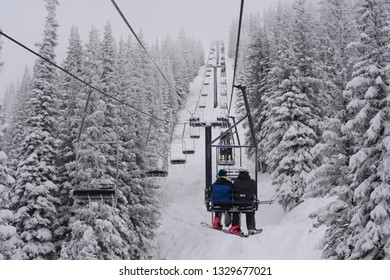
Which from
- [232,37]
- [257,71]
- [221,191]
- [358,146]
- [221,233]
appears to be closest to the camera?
[221,191]

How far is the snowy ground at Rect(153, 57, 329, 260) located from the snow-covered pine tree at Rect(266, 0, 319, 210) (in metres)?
2.03

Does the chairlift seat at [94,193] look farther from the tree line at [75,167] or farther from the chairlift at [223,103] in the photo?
the chairlift at [223,103]

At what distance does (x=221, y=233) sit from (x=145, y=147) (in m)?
13.3

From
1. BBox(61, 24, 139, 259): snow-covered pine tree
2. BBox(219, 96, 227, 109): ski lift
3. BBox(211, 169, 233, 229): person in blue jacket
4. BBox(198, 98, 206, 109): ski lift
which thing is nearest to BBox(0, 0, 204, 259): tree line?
BBox(61, 24, 139, 259): snow-covered pine tree

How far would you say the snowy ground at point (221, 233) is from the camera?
24.7m

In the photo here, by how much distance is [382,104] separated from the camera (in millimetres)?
14391

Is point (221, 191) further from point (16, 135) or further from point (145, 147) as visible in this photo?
point (16, 135)

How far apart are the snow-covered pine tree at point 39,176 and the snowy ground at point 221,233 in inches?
436

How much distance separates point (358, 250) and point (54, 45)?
74.2 feet

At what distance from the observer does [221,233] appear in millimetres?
32000

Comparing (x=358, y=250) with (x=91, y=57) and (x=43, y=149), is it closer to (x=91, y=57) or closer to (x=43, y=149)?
(x=43, y=149)

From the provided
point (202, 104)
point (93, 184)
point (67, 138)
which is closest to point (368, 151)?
point (93, 184)

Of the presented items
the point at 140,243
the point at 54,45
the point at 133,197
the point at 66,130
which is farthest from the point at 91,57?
the point at 140,243

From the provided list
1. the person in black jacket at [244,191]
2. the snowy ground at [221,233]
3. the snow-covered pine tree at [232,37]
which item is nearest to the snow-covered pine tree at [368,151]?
the snowy ground at [221,233]
